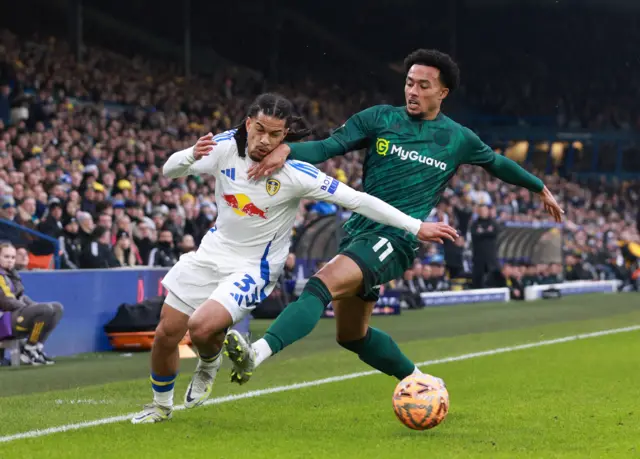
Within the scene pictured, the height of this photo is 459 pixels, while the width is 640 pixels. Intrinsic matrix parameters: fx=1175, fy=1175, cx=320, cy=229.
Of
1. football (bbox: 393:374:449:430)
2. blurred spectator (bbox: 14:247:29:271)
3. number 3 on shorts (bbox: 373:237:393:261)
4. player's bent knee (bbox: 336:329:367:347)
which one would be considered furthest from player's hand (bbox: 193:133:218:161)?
blurred spectator (bbox: 14:247:29:271)

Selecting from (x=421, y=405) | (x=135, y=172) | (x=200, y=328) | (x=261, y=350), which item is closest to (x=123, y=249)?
(x=135, y=172)

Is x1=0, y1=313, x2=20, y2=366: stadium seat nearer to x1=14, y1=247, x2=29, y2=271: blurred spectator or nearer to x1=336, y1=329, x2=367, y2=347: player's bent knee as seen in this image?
x1=14, y1=247, x2=29, y2=271: blurred spectator

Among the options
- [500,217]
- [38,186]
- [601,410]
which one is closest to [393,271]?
[601,410]

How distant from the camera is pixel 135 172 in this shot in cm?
2067

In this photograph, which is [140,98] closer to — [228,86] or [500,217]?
[228,86]

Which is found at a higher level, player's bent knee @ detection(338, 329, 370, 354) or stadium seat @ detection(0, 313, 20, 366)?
player's bent knee @ detection(338, 329, 370, 354)

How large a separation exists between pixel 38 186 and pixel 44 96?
18.9 ft

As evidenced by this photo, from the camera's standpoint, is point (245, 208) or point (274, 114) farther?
point (245, 208)

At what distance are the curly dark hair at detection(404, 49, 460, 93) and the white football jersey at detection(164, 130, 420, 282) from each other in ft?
3.35

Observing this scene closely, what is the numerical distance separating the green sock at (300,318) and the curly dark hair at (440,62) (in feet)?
5.04

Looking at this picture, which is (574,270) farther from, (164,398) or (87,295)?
(164,398)

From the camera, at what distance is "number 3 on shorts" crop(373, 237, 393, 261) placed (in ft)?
22.6

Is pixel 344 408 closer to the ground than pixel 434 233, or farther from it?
closer to the ground

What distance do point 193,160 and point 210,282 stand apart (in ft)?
2.33
